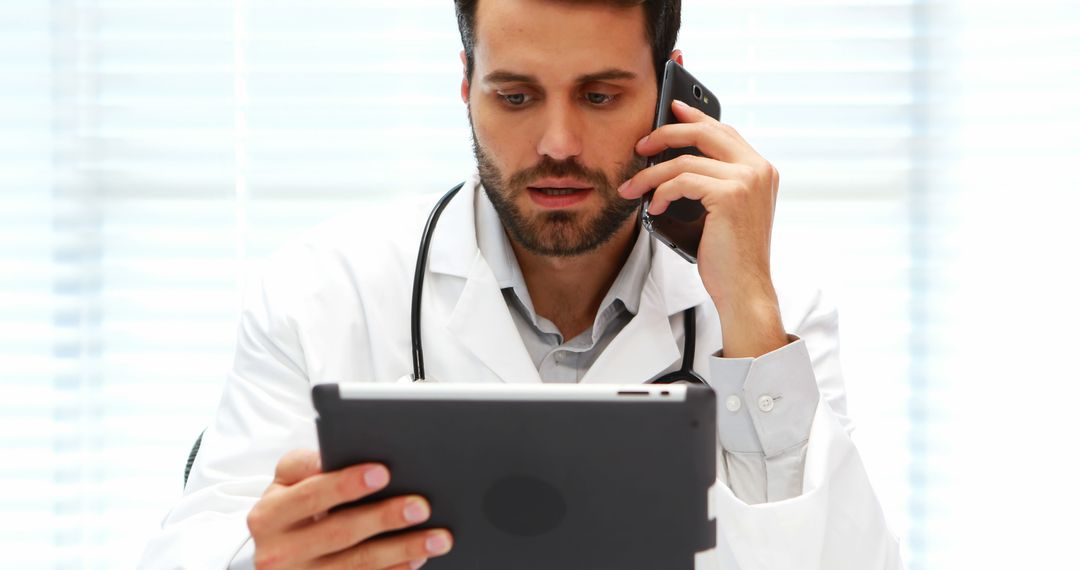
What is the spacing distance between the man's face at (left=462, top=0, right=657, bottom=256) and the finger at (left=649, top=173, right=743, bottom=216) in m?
0.10

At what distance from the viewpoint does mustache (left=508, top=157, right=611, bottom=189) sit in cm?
130

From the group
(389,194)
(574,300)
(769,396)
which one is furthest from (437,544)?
(389,194)

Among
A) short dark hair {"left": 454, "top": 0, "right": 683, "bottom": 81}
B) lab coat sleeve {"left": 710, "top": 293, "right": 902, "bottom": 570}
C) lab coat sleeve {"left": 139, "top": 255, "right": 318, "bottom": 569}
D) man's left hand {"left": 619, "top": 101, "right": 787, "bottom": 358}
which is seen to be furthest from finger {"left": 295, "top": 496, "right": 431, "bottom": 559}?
short dark hair {"left": 454, "top": 0, "right": 683, "bottom": 81}

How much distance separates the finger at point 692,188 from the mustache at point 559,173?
0.10 metres

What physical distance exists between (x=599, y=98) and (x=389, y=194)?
2.88ft

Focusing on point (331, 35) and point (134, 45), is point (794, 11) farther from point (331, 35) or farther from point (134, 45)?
point (134, 45)

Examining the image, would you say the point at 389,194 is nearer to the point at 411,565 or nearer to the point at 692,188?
the point at 692,188

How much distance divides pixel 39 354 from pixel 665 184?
61.6 inches

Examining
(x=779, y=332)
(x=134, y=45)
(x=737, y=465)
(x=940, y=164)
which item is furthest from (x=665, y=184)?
(x=134, y=45)

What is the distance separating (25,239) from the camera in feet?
6.88

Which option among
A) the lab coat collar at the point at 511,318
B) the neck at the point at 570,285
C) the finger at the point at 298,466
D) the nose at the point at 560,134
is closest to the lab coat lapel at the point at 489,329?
the lab coat collar at the point at 511,318

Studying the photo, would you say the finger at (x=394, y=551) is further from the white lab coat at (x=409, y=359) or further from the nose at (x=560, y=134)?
the nose at (x=560, y=134)

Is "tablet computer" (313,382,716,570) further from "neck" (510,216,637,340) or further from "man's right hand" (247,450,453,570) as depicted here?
"neck" (510,216,637,340)

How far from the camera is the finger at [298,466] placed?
0.82m
